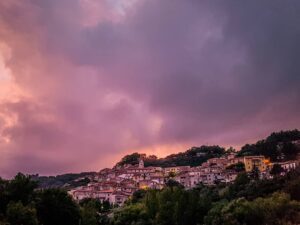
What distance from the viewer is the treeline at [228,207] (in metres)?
42.5

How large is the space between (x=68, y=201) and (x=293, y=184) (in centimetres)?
2616

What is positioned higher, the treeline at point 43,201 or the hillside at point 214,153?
the hillside at point 214,153

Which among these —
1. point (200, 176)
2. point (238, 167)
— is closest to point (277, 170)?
point (238, 167)

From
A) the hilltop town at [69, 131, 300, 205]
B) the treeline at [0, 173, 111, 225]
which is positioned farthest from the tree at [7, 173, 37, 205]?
the hilltop town at [69, 131, 300, 205]

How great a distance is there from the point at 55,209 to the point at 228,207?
19342mm

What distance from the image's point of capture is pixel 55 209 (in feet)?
142

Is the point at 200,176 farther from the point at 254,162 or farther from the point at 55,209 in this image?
the point at 55,209

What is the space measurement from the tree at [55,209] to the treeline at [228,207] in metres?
14.3

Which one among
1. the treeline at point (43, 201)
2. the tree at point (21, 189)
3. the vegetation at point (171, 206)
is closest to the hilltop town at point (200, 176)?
the vegetation at point (171, 206)

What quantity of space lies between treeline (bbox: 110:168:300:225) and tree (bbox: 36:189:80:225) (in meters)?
14.3

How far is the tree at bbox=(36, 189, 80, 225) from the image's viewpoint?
42.9 meters

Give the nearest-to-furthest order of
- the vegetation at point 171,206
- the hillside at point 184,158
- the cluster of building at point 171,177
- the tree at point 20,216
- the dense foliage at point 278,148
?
the tree at point 20,216, the vegetation at point 171,206, the cluster of building at point 171,177, the dense foliage at point 278,148, the hillside at point 184,158

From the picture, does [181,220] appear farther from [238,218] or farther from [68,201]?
[68,201]

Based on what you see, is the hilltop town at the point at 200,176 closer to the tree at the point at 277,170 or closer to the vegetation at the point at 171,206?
the tree at the point at 277,170
